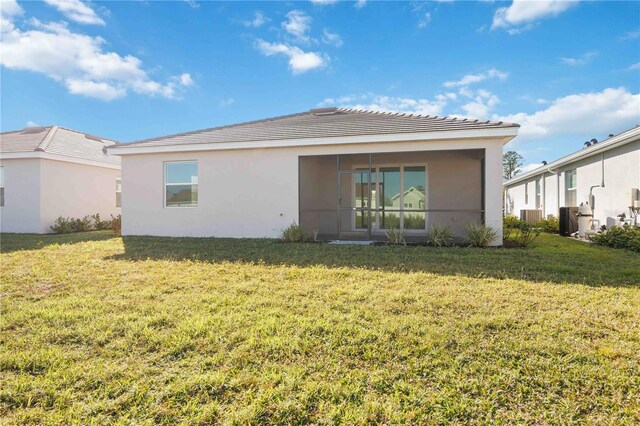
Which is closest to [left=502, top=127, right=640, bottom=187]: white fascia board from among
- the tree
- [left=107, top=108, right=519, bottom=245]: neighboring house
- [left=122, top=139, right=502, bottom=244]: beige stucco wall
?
[left=107, top=108, right=519, bottom=245]: neighboring house

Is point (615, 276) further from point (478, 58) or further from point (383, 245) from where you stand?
point (478, 58)

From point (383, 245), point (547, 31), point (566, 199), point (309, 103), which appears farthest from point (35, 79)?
point (566, 199)

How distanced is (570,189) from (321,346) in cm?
1521

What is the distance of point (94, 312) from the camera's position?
379 cm

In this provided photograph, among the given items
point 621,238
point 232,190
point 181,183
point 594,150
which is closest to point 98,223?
point 181,183

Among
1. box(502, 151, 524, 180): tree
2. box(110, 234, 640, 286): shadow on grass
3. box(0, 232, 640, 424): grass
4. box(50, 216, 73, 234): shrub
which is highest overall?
box(502, 151, 524, 180): tree

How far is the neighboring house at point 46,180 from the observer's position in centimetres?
1246

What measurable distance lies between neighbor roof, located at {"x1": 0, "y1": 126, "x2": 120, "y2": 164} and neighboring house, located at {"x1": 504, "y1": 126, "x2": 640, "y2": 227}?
59.5 ft

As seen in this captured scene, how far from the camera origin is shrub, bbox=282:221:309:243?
365 inches

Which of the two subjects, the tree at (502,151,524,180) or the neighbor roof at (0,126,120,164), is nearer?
the neighbor roof at (0,126,120,164)

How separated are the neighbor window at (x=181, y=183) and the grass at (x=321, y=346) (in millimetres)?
5225

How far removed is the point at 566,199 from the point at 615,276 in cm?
1088

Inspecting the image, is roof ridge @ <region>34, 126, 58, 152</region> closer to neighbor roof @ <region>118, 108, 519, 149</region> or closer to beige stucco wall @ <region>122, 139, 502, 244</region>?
beige stucco wall @ <region>122, 139, 502, 244</region>

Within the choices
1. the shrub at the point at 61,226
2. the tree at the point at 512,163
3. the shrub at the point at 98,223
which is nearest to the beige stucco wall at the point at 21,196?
the shrub at the point at 61,226
